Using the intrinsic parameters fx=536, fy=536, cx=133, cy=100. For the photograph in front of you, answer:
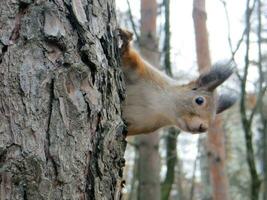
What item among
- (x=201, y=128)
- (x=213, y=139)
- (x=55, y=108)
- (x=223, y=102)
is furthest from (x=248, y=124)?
(x=55, y=108)

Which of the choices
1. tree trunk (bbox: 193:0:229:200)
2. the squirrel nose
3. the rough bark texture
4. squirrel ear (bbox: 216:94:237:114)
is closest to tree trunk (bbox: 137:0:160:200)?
tree trunk (bbox: 193:0:229:200)

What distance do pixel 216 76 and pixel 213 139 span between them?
3.79ft

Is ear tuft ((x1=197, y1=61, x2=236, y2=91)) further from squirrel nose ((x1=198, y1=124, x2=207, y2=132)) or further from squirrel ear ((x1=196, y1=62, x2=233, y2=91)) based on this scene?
squirrel nose ((x1=198, y1=124, x2=207, y2=132))

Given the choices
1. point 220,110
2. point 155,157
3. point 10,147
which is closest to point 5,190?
point 10,147

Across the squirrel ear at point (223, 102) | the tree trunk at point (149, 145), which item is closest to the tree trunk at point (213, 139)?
the tree trunk at point (149, 145)

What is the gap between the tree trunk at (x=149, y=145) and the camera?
3.78 metres

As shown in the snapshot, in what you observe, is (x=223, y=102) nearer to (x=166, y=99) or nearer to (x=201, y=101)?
(x=201, y=101)

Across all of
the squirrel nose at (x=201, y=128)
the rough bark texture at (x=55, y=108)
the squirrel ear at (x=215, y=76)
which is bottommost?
the rough bark texture at (x=55, y=108)

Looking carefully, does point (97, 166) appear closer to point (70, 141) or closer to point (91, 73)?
point (70, 141)

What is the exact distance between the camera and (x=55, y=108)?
1310 millimetres

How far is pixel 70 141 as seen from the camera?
1312 mm

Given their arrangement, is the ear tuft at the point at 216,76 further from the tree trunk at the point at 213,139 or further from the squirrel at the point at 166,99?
the tree trunk at the point at 213,139

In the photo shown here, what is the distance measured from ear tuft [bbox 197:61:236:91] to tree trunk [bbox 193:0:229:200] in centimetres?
87

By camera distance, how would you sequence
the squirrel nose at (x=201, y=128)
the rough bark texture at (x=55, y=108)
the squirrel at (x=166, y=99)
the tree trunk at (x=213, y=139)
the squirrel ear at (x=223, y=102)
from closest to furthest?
the rough bark texture at (x=55, y=108), the squirrel at (x=166, y=99), the squirrel nose at (x=201, y=128), the squirrel ear at (x=223, y=102), the tree trunk at (x=213, y=139)
